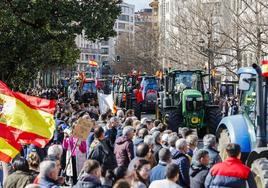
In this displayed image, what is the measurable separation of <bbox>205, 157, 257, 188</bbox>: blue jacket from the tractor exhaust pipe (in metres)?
3.51

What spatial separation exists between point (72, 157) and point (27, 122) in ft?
12.6

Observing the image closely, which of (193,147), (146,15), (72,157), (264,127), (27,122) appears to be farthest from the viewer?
(146,15)

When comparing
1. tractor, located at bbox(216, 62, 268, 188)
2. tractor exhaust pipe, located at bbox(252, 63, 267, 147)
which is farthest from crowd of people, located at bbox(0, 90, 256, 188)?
tractor exhaust pipe, located at bbox(252, 63, 267, 147)

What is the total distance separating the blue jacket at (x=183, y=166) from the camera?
9898 millimetres

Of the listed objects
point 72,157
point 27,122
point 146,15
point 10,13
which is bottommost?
point 72,157

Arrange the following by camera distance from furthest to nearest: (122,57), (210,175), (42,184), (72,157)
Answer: (122,57)
(72,157)
(210,175)
(42,184)

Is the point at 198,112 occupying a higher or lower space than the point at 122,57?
lower

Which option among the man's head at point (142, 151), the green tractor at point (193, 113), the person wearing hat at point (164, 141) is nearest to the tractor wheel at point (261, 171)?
the person wearing hat at point (164, 141)

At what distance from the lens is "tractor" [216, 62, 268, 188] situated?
37.5 ft

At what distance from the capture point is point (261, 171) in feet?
34.7

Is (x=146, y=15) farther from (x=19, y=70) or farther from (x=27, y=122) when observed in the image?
(x=27, y=122)

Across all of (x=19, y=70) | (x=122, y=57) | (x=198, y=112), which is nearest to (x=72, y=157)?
(x=198, y=112)

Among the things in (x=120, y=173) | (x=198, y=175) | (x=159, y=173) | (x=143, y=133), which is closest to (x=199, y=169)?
(x=198, y=175)

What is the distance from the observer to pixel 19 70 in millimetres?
33938
